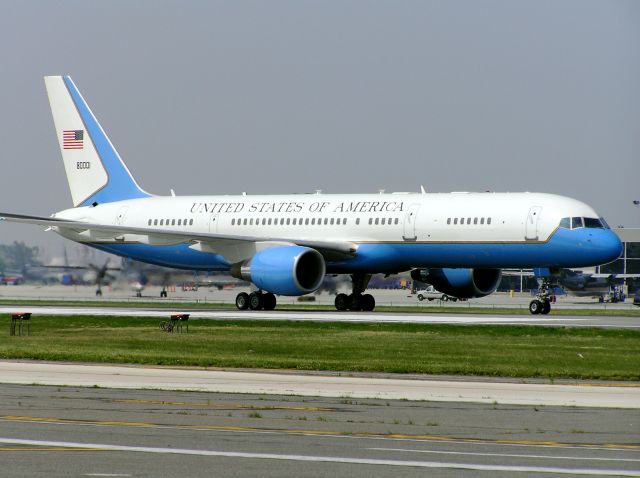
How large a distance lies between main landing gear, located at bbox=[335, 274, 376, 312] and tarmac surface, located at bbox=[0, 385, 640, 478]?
3856 cm

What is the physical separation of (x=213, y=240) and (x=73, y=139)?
14.2 metres

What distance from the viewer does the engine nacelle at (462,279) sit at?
5909cm

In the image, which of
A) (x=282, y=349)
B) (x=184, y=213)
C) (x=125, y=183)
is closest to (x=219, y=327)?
(x=282, y=349)

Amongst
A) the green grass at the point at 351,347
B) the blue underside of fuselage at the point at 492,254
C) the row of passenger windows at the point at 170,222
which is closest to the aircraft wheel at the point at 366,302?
the blue underside of fuselage at the point at 492,254

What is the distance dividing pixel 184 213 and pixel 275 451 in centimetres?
4990

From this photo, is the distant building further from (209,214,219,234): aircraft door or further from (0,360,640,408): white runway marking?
(0,360,640,408): white runway marking

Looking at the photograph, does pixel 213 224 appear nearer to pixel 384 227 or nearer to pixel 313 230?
pixel 313 230

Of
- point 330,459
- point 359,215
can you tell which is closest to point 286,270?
point 359,215

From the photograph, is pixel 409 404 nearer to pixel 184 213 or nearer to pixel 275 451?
pixel 275 451

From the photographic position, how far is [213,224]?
208 ft

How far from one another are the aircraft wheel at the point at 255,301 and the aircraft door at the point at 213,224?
18.6ft

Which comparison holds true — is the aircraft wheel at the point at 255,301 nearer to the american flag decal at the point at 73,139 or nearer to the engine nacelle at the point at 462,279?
the engine nacelle at the point at 462,279

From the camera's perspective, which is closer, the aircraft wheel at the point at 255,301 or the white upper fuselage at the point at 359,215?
the white upper fuselage at the point at 359,215

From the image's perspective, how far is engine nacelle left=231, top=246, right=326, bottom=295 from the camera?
54688 mm
